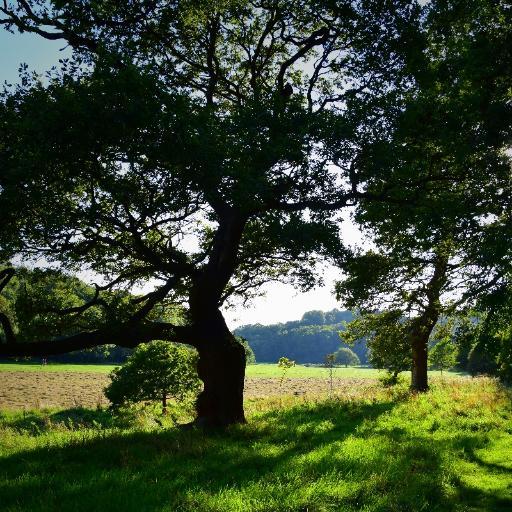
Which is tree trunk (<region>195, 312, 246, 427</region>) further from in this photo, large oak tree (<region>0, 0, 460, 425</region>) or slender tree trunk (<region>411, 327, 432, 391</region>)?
slender tree trunk (<region>411, 327, 432, 391</region>)

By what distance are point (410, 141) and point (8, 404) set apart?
131 feet

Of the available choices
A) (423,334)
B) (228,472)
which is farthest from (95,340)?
(423,334)

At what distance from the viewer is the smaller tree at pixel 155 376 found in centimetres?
2453

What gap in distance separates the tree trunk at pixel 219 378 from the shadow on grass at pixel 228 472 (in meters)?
1.35

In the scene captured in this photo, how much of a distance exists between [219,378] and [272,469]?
553 cm

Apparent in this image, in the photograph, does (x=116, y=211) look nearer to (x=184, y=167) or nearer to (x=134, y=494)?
(x=184, y=167)

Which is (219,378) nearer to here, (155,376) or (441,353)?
(155,376)

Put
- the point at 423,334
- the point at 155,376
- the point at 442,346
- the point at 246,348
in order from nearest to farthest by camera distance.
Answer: the point at 423,334, the point at 155,376, the point at 442,346, the point at 246,348

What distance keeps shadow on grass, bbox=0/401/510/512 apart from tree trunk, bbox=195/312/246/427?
1348 mm

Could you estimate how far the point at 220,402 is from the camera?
1370 centimetres

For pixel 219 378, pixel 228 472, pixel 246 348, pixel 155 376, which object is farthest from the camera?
pixel 246 348

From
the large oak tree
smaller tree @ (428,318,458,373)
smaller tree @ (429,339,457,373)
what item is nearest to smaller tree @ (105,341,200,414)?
the large oak tree

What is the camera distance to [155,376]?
24547 millimetres

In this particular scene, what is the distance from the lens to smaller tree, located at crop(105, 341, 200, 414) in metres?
24.5
